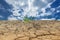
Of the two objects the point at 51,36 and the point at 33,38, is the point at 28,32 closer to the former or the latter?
the point at 33,38

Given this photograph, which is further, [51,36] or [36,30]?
[36,30]

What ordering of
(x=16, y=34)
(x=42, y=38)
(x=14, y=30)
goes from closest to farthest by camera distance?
(x=42, y=38)
(x=16, y=34)
(x=14, y=30)

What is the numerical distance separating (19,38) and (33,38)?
0.37m

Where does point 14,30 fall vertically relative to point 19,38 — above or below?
above

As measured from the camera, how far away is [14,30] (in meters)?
4.21

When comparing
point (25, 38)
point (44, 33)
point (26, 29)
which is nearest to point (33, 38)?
point (25, 38)

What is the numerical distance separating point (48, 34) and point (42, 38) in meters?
0.37

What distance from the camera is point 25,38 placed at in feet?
11.8

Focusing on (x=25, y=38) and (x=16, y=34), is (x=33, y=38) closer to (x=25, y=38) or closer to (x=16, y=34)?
(x=25, y=38)

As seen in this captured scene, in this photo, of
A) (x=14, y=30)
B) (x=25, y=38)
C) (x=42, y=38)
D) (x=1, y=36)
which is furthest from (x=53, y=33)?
(x=1, y=36)

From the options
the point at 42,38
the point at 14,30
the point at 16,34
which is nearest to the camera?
the point at 42,38

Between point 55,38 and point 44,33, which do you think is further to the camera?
point 44,33

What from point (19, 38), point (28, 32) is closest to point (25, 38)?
point (19, 38)

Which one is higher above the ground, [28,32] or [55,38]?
[28,32]
